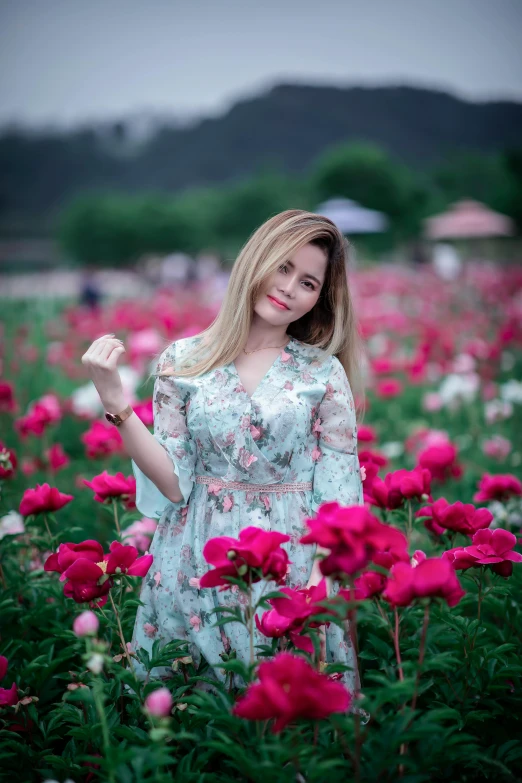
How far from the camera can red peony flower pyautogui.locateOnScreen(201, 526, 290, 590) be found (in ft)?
3.85

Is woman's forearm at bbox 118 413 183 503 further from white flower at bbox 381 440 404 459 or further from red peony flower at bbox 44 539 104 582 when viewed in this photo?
white flower at bbox 381 440 404 459

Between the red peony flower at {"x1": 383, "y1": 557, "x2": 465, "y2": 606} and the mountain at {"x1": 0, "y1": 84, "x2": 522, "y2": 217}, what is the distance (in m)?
53.6

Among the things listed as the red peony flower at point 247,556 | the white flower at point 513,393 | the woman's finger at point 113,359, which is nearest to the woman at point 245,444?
the woman's finger at point 113,359

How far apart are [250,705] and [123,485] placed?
1.00 metres

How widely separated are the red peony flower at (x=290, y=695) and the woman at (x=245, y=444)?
26.6 inches

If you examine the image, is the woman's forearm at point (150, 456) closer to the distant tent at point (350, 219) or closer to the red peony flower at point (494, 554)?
the red peony flower at point (494, 554)

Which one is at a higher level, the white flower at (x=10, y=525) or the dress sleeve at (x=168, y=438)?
the dress sleeve at (x=168, y=438)

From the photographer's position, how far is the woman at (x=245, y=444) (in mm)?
1724

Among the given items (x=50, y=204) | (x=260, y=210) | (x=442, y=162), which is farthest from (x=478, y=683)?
(x=50, y=204)

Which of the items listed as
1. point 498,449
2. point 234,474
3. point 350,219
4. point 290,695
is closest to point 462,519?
point 234,474

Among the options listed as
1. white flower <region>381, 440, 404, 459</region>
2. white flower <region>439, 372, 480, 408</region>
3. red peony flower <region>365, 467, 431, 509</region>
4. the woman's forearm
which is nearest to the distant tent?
white flower <region>439, 372, 480, 408</region>

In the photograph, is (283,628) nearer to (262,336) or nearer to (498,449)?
(262,336)

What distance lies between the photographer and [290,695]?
3.15 feet

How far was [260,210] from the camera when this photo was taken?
53.0 metres
